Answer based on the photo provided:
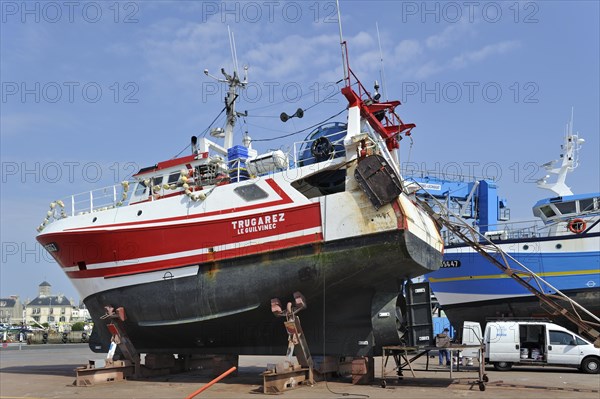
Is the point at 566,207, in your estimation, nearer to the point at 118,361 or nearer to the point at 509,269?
the point at 509,269

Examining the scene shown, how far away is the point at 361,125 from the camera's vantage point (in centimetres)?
1595

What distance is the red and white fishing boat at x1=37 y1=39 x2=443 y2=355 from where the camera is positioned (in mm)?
13875

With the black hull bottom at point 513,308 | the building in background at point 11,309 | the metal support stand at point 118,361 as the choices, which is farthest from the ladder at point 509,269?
the building in background at point 11,309

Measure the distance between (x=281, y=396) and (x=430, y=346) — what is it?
13.1ft

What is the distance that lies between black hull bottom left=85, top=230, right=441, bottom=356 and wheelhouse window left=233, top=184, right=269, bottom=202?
5.09ft

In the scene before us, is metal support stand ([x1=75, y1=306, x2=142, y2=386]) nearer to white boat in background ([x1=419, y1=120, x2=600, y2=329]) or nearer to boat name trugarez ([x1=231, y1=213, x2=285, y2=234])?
boat name trugarez ([x1=231, y1=213, x2=285, y2=234])

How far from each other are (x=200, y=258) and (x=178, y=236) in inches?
35.3

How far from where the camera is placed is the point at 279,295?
14.5m

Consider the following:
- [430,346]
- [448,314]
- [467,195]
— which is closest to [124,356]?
[430,346]

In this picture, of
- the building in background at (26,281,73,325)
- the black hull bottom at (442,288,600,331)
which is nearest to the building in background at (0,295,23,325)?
the building in background at (26,281,73,325)

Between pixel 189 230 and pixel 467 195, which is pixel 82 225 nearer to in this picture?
pixel 189 230

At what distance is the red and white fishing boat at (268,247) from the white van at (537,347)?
5.17 meters

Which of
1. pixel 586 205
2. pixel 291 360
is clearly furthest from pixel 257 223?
pixel 586 205

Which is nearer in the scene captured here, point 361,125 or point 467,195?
point 361,125
